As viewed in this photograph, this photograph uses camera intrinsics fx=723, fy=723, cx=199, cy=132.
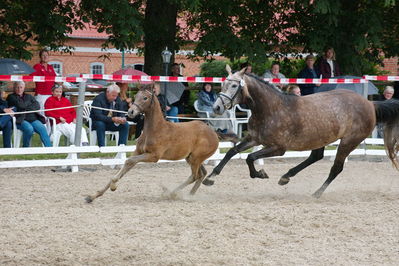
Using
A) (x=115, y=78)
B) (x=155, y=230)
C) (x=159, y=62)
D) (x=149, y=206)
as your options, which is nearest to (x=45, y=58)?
(x=115, y=78)

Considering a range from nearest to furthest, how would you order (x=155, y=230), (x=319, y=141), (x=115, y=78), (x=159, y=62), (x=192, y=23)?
(x=155, y=230) → (x=319, y=141) → (x=115, y=78) → (x=159, y=62) → (x=192, y=23)

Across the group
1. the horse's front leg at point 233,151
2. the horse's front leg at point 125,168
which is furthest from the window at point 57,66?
the horse's front leg at point 125,168

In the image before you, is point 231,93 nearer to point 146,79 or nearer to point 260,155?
point 260,155

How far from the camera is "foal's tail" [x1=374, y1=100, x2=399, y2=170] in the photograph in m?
11.2

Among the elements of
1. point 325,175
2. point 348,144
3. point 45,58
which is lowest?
point 325,175

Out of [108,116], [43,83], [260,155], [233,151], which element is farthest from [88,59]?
[260,155]

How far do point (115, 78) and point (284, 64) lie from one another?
392 inches

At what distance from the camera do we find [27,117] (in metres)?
12.7

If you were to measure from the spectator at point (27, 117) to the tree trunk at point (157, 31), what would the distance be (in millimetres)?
5843

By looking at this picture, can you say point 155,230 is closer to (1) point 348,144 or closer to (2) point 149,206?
(2) point 149,206

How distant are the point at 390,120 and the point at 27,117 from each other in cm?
616

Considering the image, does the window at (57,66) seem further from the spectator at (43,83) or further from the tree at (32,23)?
the spectator at (43,83)

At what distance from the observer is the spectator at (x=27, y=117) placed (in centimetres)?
1265

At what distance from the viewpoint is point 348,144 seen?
10.5 m
